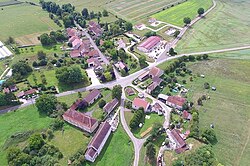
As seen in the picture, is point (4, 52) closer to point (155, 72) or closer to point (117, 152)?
point (155, 72)

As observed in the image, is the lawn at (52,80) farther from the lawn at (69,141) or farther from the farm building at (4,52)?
the farm building at (4,52)

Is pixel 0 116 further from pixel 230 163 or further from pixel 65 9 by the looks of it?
pixel 65 9

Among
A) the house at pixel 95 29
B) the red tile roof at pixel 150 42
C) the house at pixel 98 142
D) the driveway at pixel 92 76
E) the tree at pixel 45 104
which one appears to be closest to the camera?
the house at pixel 98 142

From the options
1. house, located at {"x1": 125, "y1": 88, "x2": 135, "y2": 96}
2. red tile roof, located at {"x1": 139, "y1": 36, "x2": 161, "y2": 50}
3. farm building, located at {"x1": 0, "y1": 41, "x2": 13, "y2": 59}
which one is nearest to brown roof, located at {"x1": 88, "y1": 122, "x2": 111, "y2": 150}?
house, located at {"x1": 125, "y1": 88, "x2": 135, "y2": 96}

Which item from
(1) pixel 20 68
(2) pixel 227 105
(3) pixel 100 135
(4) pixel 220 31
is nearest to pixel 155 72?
(2) pixel 227 105

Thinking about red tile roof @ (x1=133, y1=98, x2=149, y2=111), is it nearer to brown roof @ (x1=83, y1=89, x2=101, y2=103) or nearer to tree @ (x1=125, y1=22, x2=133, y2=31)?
brown roof @ (x1=83, y1=89, x2=101, y2=103)

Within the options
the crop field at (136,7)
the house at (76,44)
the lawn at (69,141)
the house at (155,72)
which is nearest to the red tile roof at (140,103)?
the house at (155,72)

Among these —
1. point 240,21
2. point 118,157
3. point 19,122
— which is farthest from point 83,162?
point 240,21
